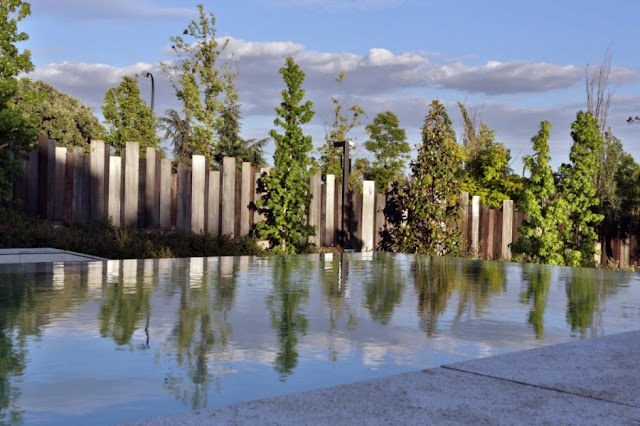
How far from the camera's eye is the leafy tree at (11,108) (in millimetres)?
13617

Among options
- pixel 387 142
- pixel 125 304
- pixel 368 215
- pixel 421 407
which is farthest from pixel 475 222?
pixel 387 142

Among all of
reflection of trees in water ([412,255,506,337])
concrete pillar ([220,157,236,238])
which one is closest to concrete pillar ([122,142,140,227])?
concrete pillar ([220,157,236,238])

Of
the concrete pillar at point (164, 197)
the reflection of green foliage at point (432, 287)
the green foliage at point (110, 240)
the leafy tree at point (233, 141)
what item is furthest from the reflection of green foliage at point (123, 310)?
the leafy tree at point (233, 141)

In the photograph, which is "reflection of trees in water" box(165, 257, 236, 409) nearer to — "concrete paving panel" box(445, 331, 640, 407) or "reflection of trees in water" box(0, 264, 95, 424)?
"reflection of trees in water" box(0, 264, 95, 424)

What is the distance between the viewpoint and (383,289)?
8789 mm

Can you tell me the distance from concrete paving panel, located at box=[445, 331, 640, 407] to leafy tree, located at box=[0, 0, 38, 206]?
1161 cm

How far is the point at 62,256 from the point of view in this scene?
11.7m

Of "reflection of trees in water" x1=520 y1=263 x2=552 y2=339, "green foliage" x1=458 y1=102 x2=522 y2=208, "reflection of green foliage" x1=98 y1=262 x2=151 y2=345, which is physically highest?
"green foliage" x1=458 y1=102 x2=522 y2=208

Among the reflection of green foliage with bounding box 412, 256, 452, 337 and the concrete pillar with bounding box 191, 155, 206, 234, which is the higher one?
the concrete pillar with bounding box 191, 155, 206, 234

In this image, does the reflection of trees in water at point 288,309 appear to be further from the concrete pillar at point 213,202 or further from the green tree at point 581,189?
the green tree at point 581,189

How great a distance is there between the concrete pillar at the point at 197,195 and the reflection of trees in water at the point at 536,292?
7231 mm

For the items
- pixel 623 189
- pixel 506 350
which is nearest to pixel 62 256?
pixel 506 350

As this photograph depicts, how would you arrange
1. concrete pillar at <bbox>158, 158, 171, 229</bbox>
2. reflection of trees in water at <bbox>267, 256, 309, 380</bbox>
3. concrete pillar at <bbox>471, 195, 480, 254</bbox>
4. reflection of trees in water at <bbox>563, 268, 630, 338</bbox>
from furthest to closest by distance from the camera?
concrete pillar at <bbox>471, 195, 480, 254</bbox>, concrete pillar at <bbox>158, 158, 171, 229</bbox>, reflection of trees in water at <bbox>563, 268, 630, 338</bbox>, reflection of trees in water at <bbox>267, 256, 309, 380</bbox>

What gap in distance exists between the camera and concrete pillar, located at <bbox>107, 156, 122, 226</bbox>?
15.4m
